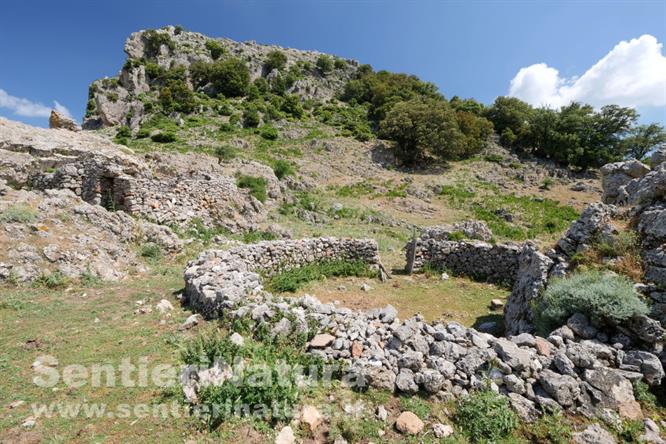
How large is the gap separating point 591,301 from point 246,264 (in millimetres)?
7884

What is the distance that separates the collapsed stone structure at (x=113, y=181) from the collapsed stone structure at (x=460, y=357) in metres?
8.49

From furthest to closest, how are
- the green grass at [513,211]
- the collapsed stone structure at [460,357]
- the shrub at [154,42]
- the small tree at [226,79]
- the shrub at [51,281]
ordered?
the shrub at [154,42], the small tree at [226,79], the green grass at [513,211], the shrub at [51,281], the collapsed stone structure at [460,357]

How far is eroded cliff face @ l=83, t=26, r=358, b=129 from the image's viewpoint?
127ft

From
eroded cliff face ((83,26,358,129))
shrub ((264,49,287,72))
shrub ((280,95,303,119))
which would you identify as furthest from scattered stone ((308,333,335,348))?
shrub ((264,49,287,72))

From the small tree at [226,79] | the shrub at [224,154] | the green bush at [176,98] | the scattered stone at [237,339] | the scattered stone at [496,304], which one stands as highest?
the small tree at [226,79]

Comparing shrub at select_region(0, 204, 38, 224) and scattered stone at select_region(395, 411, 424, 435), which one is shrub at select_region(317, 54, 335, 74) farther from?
scattered stone at select_region(395, 411, 424, 435)

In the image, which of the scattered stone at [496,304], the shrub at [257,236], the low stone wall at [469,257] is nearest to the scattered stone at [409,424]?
the scattered stone at [496,304]

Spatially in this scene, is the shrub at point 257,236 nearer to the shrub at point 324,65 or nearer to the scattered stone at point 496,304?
the scattered stone at point 496,304

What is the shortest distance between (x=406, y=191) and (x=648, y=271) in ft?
80.6

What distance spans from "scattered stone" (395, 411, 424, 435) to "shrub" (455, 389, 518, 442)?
0.52m

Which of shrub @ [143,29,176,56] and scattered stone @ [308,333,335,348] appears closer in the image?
scattered stone @ [308,333,335,348]

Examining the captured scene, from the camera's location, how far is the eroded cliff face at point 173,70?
3866 centimetres

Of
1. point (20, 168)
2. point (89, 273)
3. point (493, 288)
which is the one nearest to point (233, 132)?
point (20, 168)

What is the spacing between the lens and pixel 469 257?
39.0 feet
